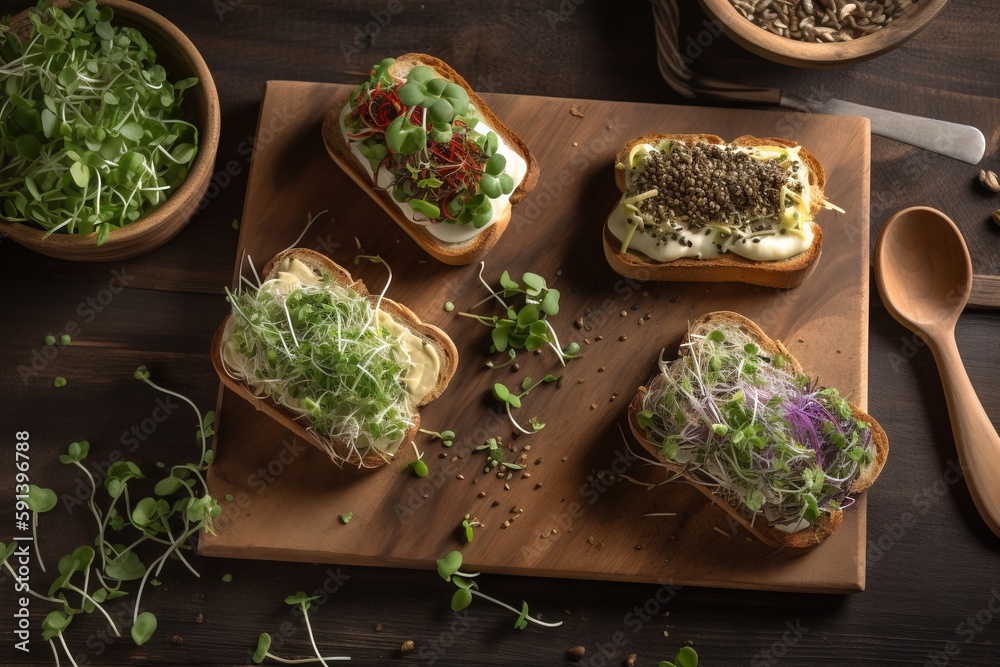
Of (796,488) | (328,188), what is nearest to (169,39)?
(328,188)

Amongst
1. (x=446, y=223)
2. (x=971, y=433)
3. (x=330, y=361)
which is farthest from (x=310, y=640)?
(x=971, y=433)

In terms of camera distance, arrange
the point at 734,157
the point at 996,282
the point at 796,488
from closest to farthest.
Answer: the point at 796,488, the point at 734,157, the point at 996,282

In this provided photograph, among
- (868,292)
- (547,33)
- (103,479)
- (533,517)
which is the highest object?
(547,33)

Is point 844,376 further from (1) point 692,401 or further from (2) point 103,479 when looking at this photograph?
(2) point 103,479

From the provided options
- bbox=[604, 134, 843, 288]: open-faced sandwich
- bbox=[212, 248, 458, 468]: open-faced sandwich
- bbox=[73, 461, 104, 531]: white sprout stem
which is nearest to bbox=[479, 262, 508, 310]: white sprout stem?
bbox=[212, 248, 458, 468]: open-faced sandwich

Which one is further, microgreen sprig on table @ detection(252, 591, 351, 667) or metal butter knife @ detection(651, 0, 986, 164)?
metal butter knife @ detection(651, 0, 986, 164)

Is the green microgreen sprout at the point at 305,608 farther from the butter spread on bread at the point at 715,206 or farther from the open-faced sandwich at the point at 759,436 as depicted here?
the butter spread on bread at the point at 715,206

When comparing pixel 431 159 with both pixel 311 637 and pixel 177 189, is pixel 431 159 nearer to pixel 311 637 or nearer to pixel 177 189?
pixel 177 189

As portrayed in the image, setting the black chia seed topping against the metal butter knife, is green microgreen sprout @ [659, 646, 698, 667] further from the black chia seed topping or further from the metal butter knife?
the metal butter knife
